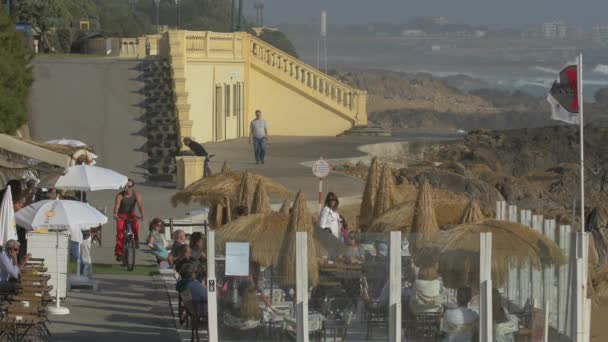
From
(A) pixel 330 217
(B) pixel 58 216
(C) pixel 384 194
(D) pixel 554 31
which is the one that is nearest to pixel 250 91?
(C) pixel 384 194

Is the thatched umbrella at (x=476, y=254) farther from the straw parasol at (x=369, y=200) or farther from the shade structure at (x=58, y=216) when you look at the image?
the straw parasol at (x=369, y=200)

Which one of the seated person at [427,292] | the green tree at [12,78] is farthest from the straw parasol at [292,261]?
the green tree at [12,78]

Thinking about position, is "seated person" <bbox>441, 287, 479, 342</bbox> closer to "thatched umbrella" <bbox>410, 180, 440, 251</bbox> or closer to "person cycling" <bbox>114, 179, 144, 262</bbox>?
"thatched umbrella" <bbox>410, 180, 440, 251</bbox>

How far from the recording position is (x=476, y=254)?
52.5 feet

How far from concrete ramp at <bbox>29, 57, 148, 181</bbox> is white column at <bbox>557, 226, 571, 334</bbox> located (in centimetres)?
1789

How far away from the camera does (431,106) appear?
108188 millimetres

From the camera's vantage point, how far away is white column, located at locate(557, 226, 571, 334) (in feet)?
53.2

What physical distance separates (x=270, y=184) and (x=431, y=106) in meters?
85.2

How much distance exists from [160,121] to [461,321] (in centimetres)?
2066

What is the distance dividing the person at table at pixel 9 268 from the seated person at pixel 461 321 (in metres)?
4.42

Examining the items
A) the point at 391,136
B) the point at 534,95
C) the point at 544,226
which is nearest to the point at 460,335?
the point at 544,226

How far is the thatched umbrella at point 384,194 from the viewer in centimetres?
2216

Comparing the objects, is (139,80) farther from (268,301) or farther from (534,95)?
(534,95)

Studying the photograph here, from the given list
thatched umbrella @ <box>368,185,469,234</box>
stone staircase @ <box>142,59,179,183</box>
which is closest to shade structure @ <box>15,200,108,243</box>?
thatched umbrella @ <box>368,185,469,234</box>
